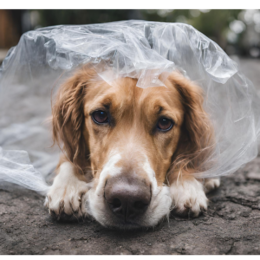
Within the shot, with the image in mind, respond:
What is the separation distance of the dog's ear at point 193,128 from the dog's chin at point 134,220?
0.68 meters

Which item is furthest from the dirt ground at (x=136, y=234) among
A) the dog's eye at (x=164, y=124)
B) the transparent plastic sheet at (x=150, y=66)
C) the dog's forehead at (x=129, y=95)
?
the dog's forehead at (x=129, y=95)

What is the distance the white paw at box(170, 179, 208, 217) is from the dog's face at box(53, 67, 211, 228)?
117 millimetres

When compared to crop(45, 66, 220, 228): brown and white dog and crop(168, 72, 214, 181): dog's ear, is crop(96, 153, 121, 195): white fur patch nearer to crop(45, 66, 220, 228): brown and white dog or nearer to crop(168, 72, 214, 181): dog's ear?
crop(45, 66, 220, 228): brown and white dog

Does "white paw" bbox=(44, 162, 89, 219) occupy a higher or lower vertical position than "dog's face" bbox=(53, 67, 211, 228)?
lower

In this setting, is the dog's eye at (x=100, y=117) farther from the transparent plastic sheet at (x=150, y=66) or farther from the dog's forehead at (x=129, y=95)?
the transparent plastic sheet at (x=150, y=66)

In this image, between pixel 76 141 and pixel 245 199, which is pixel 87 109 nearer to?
pixel 76 141

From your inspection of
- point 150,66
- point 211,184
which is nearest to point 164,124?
point 150,66

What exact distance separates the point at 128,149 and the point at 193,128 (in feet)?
2.78

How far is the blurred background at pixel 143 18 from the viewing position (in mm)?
10469

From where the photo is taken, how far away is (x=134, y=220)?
2002 millimetres

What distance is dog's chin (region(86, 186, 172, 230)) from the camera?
6.61 feet

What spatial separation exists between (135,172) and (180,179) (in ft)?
2.20

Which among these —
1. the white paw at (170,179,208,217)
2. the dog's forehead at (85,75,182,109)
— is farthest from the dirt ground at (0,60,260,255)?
the dog's forehead at (85,75,182,109)

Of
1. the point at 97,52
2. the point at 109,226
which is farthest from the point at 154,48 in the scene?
the point at 109,226
